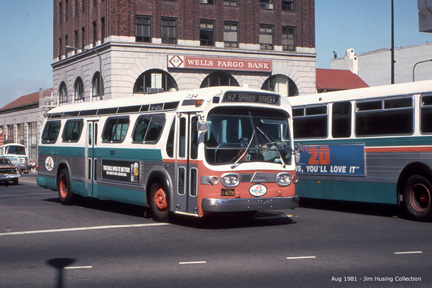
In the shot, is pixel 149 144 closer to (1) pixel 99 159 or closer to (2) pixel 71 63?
(1) pixel 99 159

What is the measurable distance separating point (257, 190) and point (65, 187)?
7.94m

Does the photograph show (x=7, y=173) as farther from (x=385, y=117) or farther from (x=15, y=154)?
(x=385, y=117)

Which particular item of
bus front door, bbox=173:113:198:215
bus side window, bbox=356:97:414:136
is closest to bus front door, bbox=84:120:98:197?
bus front door, bbox=173:113:198:215

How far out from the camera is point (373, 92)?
1573 centimetres

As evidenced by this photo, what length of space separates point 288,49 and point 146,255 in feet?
144

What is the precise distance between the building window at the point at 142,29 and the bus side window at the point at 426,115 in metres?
35.1

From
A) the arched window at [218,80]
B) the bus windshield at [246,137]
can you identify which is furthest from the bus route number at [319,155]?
the arched window at [218,80]

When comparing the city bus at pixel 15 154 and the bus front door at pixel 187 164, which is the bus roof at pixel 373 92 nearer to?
the bus front door at pixel 187 164

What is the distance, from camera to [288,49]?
172 ft

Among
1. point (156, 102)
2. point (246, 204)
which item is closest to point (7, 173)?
point (156, 102)

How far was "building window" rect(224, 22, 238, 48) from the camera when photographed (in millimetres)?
50531

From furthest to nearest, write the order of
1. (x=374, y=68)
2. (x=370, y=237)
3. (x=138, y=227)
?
(x=374, y=68), (x=138, y=227), (x=370, y=237)

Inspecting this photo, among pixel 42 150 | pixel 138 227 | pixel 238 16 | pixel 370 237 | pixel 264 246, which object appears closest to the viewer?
pixel 264 246

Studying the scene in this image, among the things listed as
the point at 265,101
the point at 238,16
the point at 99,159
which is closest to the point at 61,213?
the point at 99,159
